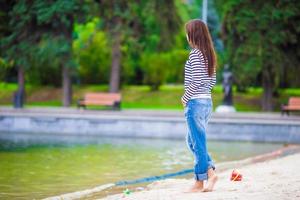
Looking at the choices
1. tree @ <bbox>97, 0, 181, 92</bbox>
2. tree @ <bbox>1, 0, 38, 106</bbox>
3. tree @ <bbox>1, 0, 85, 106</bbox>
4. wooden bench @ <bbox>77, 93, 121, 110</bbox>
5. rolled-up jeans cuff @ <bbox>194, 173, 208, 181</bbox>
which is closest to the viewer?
rolled-up jeans cuff @ <bbox>194, 173, 208, 181</bbox>

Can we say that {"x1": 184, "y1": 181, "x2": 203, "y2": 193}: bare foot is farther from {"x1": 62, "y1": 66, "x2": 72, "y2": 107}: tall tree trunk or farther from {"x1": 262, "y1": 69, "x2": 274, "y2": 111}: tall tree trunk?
{"x1": 62, "y1": 66, "x2": 72, "y2": 107}: tall tree trunk

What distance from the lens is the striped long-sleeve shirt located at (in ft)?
34.1

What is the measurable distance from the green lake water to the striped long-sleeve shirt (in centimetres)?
397

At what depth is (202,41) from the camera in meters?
10.5

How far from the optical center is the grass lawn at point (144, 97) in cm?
4175

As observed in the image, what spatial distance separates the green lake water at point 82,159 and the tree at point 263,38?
9.50m

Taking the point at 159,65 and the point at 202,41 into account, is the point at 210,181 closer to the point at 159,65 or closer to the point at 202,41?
the point at 202,41

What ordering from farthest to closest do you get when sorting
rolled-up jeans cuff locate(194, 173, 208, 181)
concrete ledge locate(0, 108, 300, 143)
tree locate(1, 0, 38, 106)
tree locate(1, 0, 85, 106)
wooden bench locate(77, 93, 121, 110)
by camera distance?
tree locate(1, 0, 38, 106) → tree locate(1, 0, 85, 106) → wooden bench locate(77, 93, 121, 110) → concrete ledge locate(0, 108, 300, 143) → rolled-up jeans cuff locate(194, 173, 208, 181)

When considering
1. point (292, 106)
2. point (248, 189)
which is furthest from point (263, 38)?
point (248, 189)

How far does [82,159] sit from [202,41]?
33.7 feet

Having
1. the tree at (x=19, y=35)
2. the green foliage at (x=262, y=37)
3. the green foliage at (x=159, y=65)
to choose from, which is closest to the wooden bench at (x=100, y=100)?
the tree at (x=19, y=35)

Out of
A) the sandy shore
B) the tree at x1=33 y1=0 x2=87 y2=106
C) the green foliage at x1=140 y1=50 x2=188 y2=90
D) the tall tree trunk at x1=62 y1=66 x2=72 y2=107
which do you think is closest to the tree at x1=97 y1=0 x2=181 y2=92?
the tree at x1=33 y1=0 x2=87 y2=106

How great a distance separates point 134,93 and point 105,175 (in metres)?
28.4

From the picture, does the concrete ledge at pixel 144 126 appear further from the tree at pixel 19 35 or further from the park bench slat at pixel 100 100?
the tree at pixel 19 35
